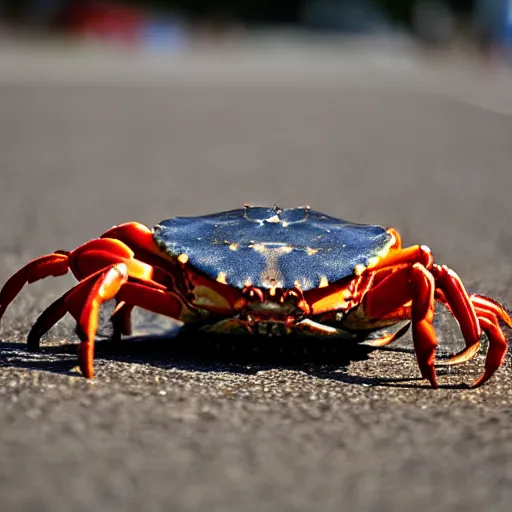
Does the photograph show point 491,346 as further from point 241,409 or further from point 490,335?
point 241,409

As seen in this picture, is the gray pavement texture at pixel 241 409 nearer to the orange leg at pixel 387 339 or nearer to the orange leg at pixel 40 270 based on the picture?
the orange leg at pixel 387 339

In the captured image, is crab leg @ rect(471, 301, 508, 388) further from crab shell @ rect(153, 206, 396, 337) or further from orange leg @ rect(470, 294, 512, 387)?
crab shell @ rect(153, 206, 396, 337)

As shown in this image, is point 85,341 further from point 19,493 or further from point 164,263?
point 19,493

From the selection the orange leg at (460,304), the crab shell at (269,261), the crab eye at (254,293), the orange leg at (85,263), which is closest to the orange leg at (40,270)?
the orange leg at (85,263)

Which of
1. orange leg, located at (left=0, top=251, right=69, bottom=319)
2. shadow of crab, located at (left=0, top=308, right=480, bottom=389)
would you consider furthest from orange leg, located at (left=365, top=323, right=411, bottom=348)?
orange leg, located at (left=0, top=251, right=69, bottom=319)

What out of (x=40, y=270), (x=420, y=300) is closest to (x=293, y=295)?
(x=420, y=300)

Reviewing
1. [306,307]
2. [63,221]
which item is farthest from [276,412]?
[63,221]
